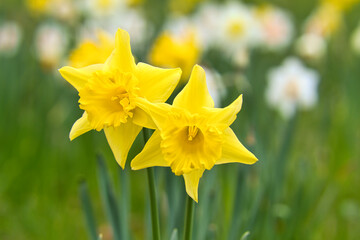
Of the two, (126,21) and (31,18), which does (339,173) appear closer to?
(126,21)

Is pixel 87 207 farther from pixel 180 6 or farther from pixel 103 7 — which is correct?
pixel 180 6

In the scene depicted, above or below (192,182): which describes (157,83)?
above

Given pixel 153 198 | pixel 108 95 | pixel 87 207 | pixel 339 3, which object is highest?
pixel 339 3

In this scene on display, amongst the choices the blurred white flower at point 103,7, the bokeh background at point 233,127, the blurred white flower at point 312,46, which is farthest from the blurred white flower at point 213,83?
the blurred white flower at point 103,7

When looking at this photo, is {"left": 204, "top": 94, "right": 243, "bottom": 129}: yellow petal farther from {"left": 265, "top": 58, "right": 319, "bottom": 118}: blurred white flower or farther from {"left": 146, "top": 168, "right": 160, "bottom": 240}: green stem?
{"left": 265, "top": 58, "right": 319, "bottom": 118}: blurred white flower

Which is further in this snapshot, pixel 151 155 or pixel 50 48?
pixel 50 48

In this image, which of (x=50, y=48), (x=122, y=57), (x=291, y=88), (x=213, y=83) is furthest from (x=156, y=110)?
(x=50, y=48)

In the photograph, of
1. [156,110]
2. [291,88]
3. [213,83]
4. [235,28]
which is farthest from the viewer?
[235,28]
